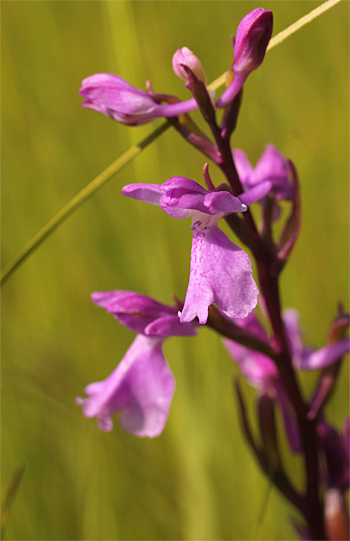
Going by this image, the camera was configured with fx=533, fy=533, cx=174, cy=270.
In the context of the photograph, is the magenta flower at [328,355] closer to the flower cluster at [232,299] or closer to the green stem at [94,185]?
the flower cluster at [232,299]

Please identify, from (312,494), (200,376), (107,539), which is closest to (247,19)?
(312,494)

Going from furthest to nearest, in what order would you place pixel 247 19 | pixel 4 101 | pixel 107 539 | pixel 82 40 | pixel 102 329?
pixel 82 40
pixel 4 101
pixel 102 329
pixel 107 539
pixel 247 19

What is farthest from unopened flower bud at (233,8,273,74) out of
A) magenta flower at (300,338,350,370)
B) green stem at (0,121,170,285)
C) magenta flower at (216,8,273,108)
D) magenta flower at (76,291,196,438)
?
magenta flower at (300,338,350,370)

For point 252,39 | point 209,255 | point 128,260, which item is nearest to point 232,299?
point 209,255

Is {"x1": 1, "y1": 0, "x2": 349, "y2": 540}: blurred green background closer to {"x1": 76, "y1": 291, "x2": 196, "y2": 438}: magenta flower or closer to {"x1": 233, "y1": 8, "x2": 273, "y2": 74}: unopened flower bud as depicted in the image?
{"x1": 76, "y1": 291, "x2": 196, "y2": 438}: magenta flower

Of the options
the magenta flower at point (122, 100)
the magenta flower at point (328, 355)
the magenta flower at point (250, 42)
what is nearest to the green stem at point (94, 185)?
the magenta flower at point (122, 100)

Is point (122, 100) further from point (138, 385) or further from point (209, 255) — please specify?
point (138, 385)

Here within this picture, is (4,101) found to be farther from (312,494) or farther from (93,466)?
(312,494)
